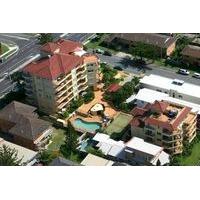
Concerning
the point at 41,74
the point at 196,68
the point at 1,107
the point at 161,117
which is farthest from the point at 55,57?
the point at 196,68

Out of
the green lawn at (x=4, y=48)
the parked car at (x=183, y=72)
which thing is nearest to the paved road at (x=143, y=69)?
the parked car at (x=183, y=72)

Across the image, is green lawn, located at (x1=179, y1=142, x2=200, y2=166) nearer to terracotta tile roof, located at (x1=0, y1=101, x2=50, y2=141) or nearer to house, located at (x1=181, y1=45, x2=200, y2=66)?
terracotta tile roof, located at (x1=0, y1=101, x2=50, y2=141)

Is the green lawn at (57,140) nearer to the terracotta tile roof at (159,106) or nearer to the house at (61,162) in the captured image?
the house at (61,162)

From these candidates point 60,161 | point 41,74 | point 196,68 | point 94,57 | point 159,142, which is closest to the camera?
point 60,161

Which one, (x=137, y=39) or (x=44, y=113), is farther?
(x=137, y=39)

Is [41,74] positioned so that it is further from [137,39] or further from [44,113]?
[137,39]

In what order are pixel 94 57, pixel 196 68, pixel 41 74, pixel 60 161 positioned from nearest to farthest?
pixel 60 161
pixel 41 74
pixel 94 57
pixel 196 68

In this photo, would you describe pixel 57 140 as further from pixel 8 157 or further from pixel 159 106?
pixel 159 106

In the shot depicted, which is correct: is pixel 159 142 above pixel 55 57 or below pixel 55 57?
below
